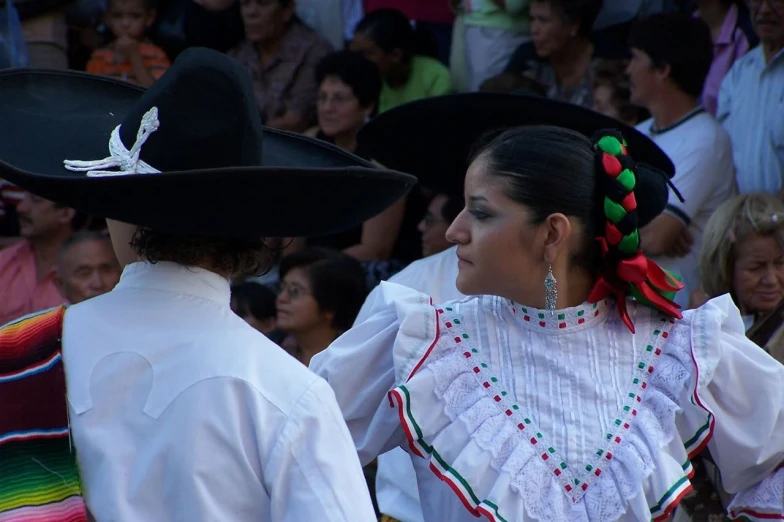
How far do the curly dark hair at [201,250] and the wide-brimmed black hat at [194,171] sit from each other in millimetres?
44

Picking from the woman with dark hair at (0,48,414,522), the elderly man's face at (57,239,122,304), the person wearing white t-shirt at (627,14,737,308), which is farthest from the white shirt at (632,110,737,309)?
the woman with dark hair at (0,48,414,522)

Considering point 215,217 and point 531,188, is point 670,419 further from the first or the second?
point 215,217

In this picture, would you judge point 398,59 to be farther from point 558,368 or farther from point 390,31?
point 558,368

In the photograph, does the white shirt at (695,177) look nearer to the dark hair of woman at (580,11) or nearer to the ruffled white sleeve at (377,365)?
the dark hair of woman at (580,11)

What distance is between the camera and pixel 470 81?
18.7 feet

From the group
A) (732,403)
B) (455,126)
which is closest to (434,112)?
(455,126)

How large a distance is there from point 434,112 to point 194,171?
163 cm

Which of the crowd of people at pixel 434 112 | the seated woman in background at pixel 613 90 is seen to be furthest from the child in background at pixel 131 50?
the seated woman in background at pixel 613 90

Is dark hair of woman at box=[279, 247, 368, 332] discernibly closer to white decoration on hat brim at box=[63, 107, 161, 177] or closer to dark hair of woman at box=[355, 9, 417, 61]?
dark hair of woman at box=[355, 9, 417, 61]

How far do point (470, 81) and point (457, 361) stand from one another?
3.35 meters

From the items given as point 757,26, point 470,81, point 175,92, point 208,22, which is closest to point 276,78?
point 208,22

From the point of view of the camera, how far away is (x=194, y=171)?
1.71 metres

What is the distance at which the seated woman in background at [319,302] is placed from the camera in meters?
4.66

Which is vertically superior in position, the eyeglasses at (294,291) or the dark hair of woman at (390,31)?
the dark hair of woman at (390,31)
